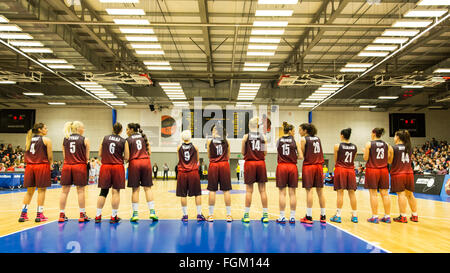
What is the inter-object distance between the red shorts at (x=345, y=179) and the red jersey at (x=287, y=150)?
1.02m

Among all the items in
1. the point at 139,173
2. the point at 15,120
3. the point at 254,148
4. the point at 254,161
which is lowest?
the point at 139,173

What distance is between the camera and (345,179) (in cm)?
567

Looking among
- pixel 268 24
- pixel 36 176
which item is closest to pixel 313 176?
pixel 36 176

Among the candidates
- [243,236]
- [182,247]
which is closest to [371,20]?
[243,236]

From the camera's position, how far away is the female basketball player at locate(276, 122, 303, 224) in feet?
17.4

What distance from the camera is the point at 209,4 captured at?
1075 centimetres

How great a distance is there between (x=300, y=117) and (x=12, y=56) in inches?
823

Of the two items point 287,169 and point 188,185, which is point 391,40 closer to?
point 287,169

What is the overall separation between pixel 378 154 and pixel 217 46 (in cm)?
1087

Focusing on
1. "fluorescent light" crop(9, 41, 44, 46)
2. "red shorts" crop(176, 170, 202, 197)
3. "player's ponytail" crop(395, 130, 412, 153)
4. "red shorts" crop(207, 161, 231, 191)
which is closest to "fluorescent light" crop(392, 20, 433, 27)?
"player's ponytail" crop(395, 130, 412, 153)

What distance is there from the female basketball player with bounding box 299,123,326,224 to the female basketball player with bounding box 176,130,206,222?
1981 mm

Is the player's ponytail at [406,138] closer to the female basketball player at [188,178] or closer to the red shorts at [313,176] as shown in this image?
the red shorts at [313,176]

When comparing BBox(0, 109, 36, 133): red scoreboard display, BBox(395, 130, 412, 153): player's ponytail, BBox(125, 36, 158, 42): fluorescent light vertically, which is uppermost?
BBox(125, 36, 158, 42): fluorescent light

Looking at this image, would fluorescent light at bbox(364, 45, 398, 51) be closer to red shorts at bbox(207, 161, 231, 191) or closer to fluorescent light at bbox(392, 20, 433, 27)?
fluorescent light at bbox(392, 20, 433, 27)
